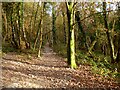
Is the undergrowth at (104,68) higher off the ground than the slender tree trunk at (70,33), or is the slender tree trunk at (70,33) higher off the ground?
the slender tree trunk at (70,33)

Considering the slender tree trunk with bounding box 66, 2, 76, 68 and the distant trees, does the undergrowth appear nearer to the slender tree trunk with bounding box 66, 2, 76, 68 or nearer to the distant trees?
the distant trees

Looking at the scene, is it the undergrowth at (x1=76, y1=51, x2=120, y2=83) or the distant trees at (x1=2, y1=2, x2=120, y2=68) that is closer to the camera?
the undergrowth at (x1=76, y1=51, x2=120, y2=83)

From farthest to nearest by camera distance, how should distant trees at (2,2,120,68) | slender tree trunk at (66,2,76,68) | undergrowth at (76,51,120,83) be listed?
distant trees at (2,2,120,68) < slender tree trunk at (66,2,76,68) < undergrowth at (76,51,120,83)

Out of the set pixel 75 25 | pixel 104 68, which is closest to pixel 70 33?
pixel 104 68

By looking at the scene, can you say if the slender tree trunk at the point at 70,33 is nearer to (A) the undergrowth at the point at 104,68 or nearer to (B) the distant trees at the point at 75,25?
(B) the distant trees at the point at 75,25

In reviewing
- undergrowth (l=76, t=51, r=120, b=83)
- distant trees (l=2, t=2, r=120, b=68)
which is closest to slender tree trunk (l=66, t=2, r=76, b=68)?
distant trees (l=2, t=2, r=120, b=68)

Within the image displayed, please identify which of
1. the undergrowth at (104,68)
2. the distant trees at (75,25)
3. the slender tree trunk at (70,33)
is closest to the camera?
the undergrowth at (104,68)

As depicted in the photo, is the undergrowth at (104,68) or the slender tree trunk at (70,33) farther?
the slender tree trunk at (70,33)

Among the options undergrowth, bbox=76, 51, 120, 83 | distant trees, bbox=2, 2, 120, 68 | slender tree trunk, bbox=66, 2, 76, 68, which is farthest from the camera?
distant trees, bbox=2, 2, 120, 68

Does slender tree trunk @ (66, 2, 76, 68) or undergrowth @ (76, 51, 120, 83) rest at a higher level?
slender tree trunk @ (66, 2, 76, 68)

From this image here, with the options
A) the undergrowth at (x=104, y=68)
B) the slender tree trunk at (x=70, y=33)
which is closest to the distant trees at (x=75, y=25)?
the slender tree trunk at (x=70, y=33)

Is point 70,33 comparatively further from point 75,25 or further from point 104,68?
point 75,25

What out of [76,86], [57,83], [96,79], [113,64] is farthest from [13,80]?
Result: [113,64]

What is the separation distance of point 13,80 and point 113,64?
27.7ft
